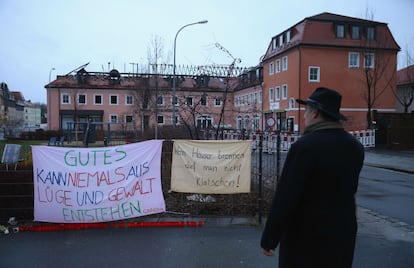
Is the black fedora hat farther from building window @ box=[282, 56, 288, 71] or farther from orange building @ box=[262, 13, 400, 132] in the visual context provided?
building window @ box=[282, 56, 288, 71]

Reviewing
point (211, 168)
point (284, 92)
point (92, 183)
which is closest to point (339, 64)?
point (284, 92)

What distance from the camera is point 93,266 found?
4477 mm

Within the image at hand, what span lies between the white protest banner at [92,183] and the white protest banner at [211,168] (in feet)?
1.65

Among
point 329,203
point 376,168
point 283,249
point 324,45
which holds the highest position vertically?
point 324,45

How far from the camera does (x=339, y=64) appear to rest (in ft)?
132

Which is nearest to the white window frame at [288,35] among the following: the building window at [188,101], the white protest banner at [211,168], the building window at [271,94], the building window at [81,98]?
the building window at [271,94]

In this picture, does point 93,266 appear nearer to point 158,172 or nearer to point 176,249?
point 176,249

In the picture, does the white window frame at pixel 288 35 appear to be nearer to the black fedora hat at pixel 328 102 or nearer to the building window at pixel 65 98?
the building window at pixel 65 98

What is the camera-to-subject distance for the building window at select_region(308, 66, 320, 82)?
39469 mm

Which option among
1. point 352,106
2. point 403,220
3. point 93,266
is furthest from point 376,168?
point 352,106

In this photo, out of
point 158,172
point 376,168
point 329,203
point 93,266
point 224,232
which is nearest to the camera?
point 329,203

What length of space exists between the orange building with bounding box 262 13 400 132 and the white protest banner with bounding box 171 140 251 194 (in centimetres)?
3243

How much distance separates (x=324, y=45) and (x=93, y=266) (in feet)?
129

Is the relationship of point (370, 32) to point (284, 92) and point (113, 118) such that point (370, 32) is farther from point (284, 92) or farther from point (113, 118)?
point (113, 118)
